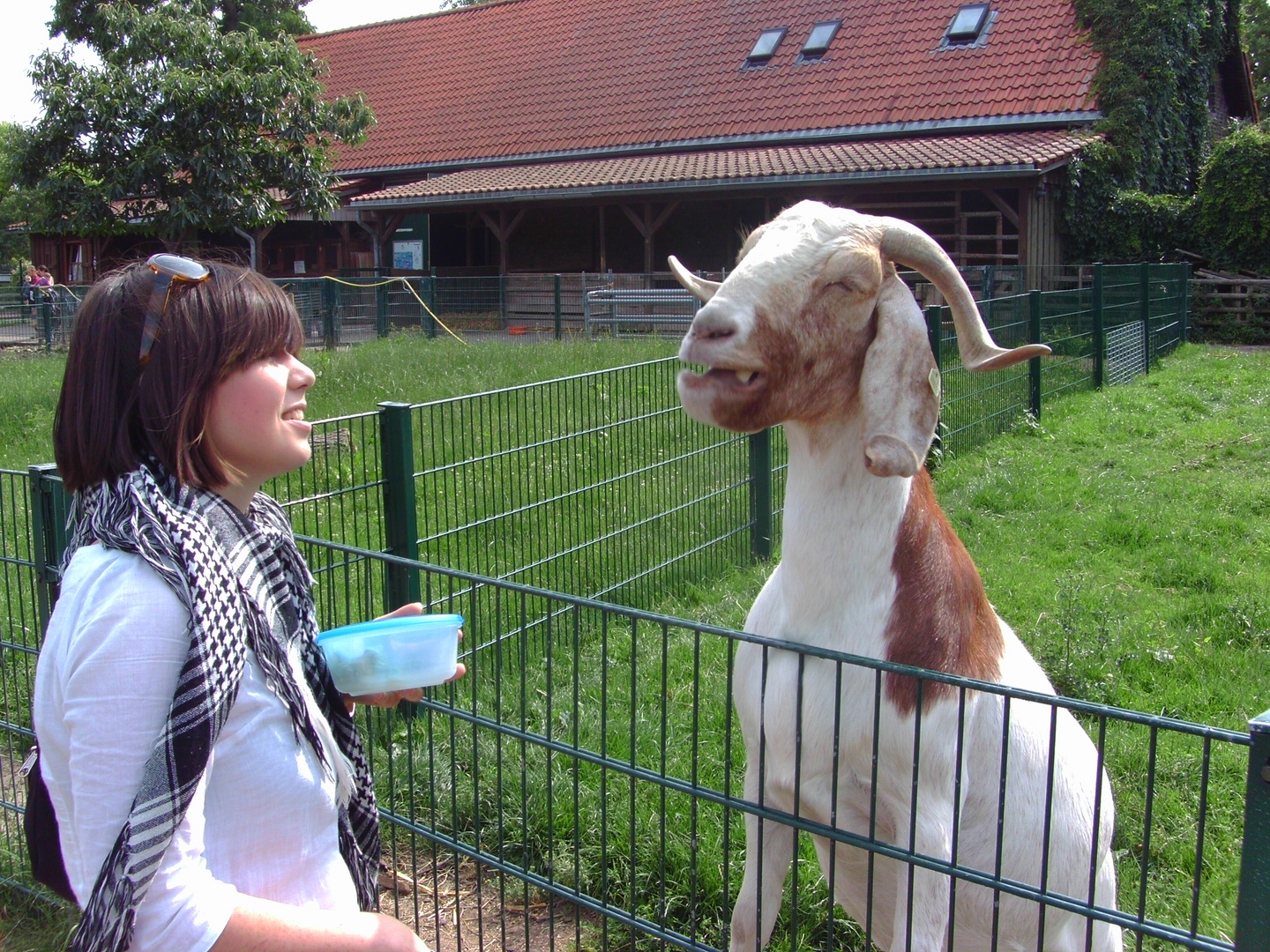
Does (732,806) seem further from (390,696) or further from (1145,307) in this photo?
(1145,307)

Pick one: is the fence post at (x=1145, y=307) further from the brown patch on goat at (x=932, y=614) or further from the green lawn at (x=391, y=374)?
the brown patch on goat at (x=932, y=614)

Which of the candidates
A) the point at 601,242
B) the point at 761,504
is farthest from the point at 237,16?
the point at 761,504

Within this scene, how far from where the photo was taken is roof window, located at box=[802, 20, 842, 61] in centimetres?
2272

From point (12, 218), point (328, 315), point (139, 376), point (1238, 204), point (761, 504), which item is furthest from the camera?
point (12, 218)

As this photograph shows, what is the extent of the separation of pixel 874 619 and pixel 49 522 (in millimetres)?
2425

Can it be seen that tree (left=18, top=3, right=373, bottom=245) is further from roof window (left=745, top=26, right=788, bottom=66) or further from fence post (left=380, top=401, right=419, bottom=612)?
fence post (left=380, top=401, right=419, bottom=612)

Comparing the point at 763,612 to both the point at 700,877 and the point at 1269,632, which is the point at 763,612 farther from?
the point at 1269,632

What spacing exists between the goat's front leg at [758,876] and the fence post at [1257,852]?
1.03 m

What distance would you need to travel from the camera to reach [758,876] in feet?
7.73

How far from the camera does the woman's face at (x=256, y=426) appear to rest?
1627 mm

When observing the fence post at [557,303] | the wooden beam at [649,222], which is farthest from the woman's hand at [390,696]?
the wooden beam at [649,222]

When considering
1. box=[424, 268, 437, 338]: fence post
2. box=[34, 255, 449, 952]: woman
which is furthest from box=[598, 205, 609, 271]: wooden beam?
box=[34, 255, 449, 952]: woman

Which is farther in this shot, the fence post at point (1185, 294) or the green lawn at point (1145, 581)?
the fence post at point (1185, 294)

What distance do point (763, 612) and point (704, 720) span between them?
193 cm
